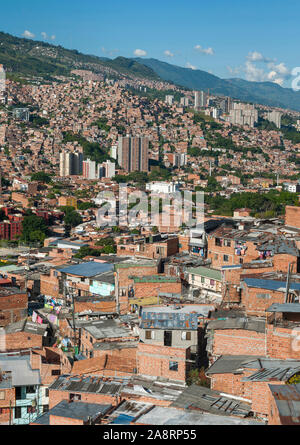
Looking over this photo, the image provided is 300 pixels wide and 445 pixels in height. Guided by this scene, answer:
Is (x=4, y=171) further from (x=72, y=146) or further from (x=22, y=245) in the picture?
(x=22, y=245)

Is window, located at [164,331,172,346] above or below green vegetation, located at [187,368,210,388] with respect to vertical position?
above

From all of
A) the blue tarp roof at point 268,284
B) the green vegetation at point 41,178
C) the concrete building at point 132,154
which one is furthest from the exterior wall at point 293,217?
the concrete building at point 132,154

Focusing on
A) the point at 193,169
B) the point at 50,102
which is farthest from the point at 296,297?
the point at 50,102

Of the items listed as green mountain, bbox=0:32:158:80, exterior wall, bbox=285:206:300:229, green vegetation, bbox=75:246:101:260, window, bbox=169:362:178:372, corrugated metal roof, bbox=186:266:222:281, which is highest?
green mountain, bbox=0:32:158:80

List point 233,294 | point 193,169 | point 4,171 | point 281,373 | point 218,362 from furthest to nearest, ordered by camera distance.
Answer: point 193,169 < point 4,171 < point 233,294 < point 218,362 < point 281,373

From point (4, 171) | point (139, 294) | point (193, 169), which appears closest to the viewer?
point (139, 294)

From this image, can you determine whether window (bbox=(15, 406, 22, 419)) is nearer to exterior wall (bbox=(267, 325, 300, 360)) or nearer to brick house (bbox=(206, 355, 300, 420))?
brick house (bbox=(206, 355, 300, 420))

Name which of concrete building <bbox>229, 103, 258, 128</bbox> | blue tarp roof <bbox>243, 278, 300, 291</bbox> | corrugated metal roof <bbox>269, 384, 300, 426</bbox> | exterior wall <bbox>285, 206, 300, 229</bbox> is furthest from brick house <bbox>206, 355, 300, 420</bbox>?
concrete building <bbox>229, 103, 258, 128</bbox>

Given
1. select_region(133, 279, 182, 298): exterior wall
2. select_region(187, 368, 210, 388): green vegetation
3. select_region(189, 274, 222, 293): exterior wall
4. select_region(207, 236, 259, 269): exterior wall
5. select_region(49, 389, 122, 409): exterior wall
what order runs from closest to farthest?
select_region(49, 389, 122, 409): exterior wall
select_region(187, 368, 210, 388): green vegetation
select_region(133, 279, 182, 298): exterior wall
select_region(189, 274, 222, 293): exterior wall
select_region(207, 236, 259, 269): exterior wall
